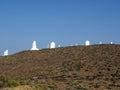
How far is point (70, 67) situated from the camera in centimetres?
5028

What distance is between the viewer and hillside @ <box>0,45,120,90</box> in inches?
1468

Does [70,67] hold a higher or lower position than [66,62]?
lower

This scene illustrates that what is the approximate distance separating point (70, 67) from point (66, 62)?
3391 millimetres

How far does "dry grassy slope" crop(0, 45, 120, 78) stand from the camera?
47.3m

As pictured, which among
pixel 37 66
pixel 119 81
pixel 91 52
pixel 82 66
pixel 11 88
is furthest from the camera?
pixel 91 52

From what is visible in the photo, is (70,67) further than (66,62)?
No

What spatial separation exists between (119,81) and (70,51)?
23290 millimetres

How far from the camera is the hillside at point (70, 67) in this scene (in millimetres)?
37281

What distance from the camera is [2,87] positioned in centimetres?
2650

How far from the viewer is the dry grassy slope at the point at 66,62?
47281 millimetres

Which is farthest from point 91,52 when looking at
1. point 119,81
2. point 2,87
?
point 2,87

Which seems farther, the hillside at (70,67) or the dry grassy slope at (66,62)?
the dry grassy slope at (66,62)

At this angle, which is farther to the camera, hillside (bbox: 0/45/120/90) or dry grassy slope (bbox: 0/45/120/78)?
dry grassy slope (bbox: 0/45/120/78)

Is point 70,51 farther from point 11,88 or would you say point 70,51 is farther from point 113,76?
point 11,88
